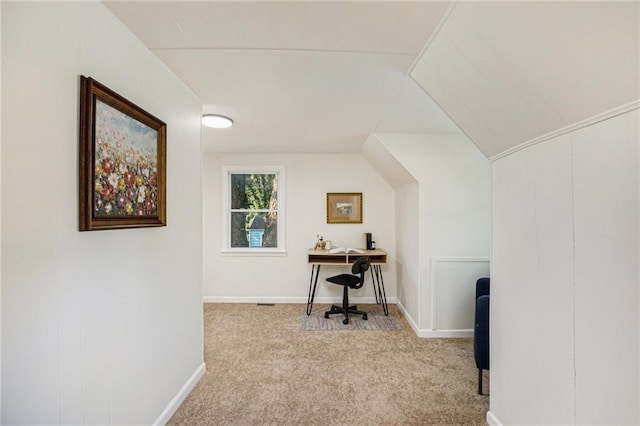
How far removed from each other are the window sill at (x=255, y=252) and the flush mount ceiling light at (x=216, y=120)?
2041 millimetres

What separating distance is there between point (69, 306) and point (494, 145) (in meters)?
2.14

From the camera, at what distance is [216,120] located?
8.85 feet

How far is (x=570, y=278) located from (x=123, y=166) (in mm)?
1989

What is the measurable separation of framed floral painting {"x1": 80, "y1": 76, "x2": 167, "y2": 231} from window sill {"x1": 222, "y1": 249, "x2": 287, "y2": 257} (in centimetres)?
271

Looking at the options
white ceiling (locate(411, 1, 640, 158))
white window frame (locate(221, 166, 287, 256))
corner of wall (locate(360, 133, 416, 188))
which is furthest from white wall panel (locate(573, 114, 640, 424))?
white window frame (locate(221, 166, 287, 256))

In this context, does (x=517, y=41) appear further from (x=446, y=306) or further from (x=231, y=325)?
(x=231, y=325)

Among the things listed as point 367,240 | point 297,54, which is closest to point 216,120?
point 297,54

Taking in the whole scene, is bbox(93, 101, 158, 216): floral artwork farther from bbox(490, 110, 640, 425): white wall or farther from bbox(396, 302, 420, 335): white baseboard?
bbox(396, 302, 420, 335): white baseboard

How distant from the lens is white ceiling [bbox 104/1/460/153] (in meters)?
1.25

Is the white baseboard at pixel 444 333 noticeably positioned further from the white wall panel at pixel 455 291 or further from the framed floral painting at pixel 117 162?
the framed floral painting at pixel 117 162

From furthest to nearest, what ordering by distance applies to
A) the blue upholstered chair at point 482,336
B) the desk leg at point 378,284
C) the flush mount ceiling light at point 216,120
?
the desk leg at point 378,284
the flush mount ceiling light at point 216,120
the blue upholstered chair at point 482,336

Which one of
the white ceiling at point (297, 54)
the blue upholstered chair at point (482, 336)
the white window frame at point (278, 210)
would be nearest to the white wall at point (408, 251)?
the white ceiling at point (297, 54)

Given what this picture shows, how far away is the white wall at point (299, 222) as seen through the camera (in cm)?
429

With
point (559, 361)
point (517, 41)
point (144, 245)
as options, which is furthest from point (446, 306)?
point (144, 245)
